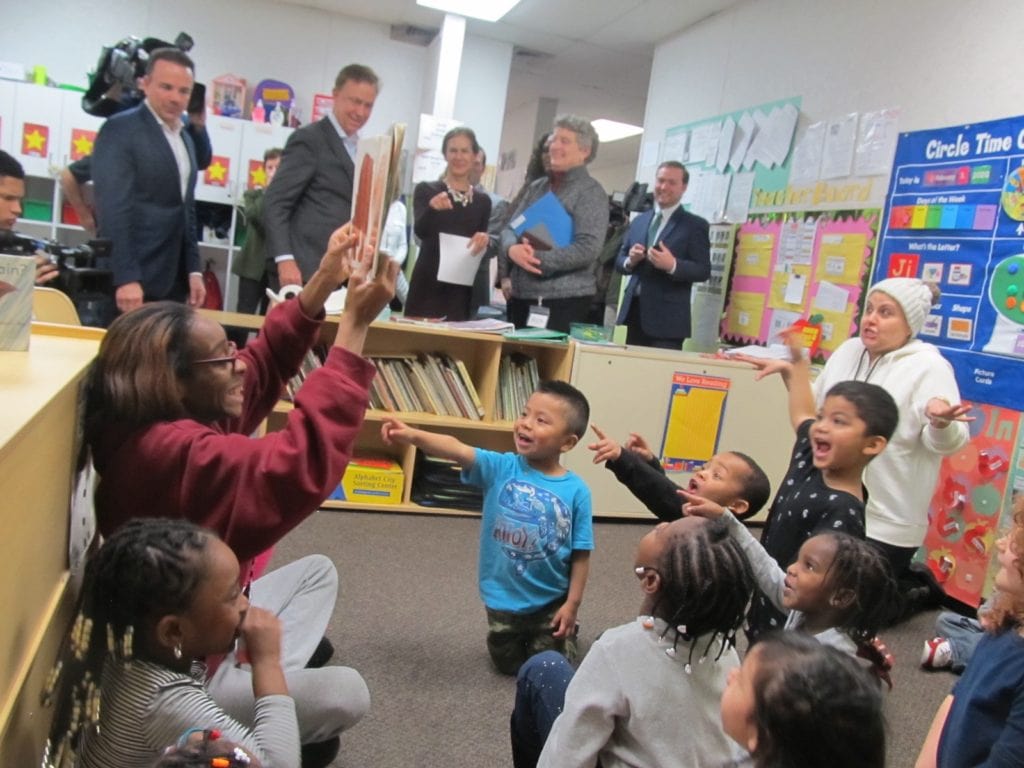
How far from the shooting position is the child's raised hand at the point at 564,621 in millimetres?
2088

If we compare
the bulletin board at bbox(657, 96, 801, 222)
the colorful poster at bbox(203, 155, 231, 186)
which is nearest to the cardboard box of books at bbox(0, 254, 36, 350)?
the bulletin board at bbox(657, 96, 801, 222)

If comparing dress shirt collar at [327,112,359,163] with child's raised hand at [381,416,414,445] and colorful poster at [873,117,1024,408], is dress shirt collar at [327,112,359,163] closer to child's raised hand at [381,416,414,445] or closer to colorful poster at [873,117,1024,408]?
child's raised hand at [381,416,414,445]

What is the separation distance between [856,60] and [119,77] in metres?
3.31

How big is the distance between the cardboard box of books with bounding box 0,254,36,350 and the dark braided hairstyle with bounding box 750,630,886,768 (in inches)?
41.6

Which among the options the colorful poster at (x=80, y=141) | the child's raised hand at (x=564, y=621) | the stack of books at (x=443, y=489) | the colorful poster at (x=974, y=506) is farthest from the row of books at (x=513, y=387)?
the colorful poster at (x=80, y=141)

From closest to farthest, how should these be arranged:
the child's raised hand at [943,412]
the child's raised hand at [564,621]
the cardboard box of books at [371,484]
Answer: the child's raised hand at [564,621]
the child's raised hand at [943,412]
the cardboard box of books at [371,484]

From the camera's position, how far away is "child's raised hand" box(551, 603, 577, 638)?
209cm

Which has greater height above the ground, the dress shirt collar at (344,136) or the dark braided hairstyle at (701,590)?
the dress shirt collar at (344,136)

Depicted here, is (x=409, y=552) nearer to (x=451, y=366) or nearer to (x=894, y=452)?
(x=451, y=366)

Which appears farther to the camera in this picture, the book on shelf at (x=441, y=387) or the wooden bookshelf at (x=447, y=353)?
the book on shelf at (x=441, y=387)

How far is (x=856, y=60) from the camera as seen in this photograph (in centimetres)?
403

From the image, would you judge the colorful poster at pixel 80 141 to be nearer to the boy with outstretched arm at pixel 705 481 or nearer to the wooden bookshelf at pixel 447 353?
the wooden bookshelf at pixel 447 353

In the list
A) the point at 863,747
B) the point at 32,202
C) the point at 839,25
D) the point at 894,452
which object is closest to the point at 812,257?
the point at 839,25

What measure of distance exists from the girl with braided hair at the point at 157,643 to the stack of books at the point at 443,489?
95.0 inches
